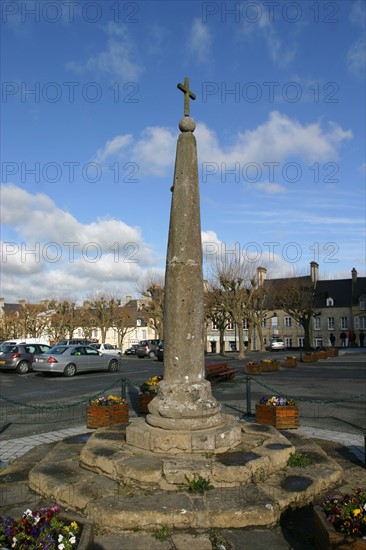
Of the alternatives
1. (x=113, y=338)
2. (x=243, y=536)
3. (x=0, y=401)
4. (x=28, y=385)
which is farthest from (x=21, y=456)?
(x=113, y=338)

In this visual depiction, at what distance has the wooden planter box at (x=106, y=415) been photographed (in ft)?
28.8

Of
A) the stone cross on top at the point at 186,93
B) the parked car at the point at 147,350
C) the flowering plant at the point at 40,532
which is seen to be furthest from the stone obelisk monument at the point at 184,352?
the parked car at the point at 147,350

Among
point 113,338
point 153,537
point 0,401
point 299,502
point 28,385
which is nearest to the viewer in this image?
point 153,537

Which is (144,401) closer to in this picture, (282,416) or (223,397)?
(282,416)

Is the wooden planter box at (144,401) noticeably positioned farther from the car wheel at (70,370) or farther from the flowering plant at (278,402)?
the car wheel at (70,370)

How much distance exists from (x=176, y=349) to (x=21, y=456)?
10.6ft

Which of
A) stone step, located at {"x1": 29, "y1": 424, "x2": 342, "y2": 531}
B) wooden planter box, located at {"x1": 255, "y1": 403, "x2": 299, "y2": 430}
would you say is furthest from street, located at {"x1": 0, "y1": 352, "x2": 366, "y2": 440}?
stone step, located at {"x1": 29, "y1": 424, "x2": 342, "y2": 531}

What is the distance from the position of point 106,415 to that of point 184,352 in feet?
11.4

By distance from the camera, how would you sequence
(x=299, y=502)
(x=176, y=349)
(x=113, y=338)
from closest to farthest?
(x=299, y=502) < (x=176, y=349) < (x=113, y=338)

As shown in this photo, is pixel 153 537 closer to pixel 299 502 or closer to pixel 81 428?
pixel 299 502

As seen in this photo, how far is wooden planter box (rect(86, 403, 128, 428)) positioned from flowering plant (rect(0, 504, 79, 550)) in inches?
193

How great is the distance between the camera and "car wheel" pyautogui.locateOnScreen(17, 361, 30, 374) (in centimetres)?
2316

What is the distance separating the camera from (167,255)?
6488mm

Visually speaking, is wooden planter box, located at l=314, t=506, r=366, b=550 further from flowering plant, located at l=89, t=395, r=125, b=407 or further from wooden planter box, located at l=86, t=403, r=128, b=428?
flowering plant, located at l=89, t=395, r=125, b=407
